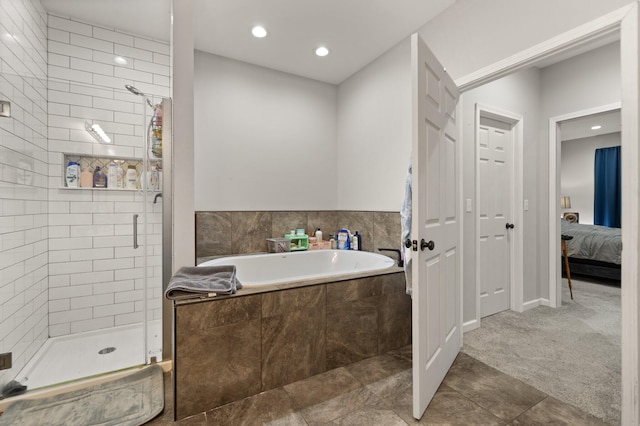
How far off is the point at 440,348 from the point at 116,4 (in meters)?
3.49

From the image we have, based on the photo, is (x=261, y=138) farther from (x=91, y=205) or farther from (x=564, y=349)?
(x=564, y=349)

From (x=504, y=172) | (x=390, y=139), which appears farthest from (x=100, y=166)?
(x=504, y=172)

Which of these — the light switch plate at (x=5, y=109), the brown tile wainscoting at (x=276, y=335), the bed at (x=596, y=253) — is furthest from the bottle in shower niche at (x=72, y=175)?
the bed at (x=596, y=253)

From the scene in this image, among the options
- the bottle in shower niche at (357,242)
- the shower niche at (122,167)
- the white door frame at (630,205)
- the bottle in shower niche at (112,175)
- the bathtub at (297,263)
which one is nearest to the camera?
the white door frame at (630,205)

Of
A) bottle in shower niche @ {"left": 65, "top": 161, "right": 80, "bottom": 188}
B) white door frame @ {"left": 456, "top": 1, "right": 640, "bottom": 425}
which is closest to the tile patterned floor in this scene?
white door frame @ {"left": 456, "top": 1, "right": 640, "bottom": 425}

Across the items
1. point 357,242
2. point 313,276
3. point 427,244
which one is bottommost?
point 313,276

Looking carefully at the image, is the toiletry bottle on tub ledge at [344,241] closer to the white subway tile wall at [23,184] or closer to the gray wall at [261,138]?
the gray wall at [261,138]

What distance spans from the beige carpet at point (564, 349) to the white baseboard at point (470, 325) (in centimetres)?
4

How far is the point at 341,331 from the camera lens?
2.04 metres

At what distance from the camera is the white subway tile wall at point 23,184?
1839 mm

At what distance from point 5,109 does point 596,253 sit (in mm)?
6332

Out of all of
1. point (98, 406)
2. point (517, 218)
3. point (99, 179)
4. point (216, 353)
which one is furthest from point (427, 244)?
point (99, 179)

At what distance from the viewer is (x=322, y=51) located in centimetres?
296

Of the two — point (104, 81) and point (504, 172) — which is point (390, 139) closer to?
point (504, 172)
